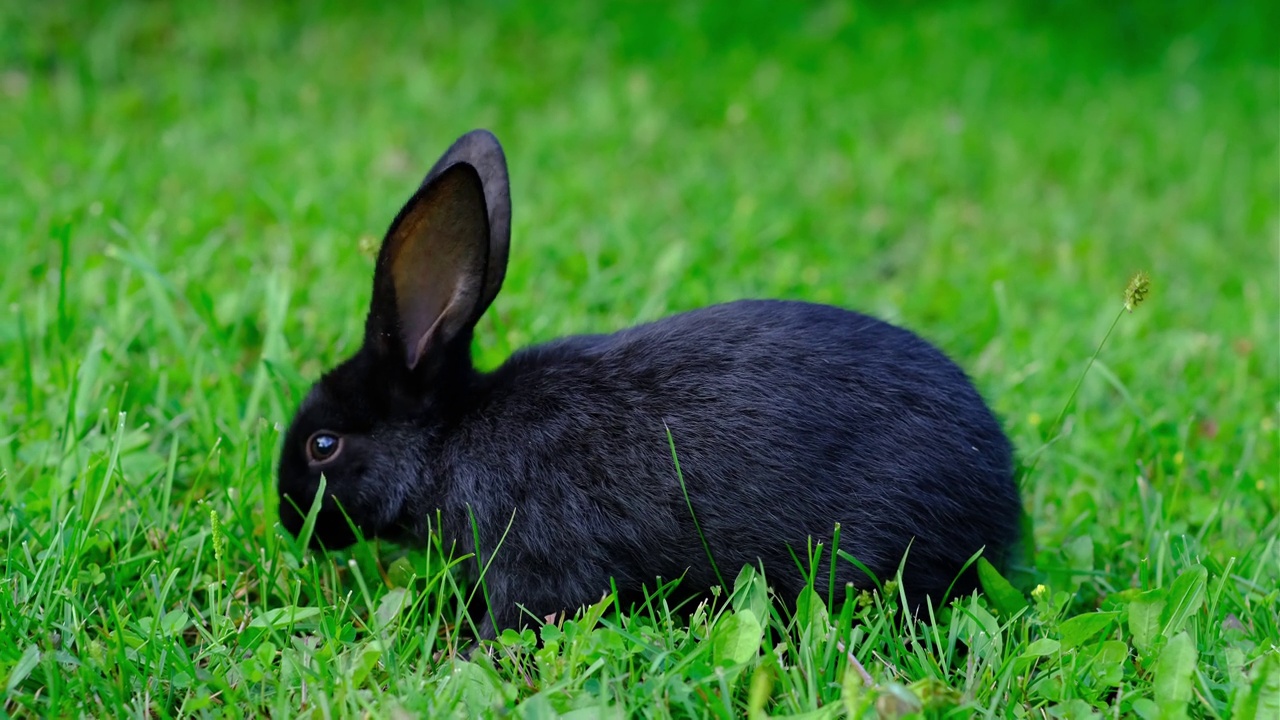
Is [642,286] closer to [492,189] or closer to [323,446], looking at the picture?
[492,189]

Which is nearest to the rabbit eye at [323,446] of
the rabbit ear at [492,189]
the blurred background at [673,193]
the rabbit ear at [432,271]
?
the blurred background at [673,193]

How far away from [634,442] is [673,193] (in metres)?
3.31

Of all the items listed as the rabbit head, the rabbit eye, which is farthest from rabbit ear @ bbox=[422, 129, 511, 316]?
the rabbit eye

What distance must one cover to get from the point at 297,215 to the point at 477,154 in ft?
6.94

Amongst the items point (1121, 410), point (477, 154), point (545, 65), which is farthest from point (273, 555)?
point (545, 65)

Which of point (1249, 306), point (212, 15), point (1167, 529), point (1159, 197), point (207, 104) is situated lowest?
point (1167, 529)

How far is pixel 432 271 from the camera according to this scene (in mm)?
2842

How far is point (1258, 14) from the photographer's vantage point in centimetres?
937

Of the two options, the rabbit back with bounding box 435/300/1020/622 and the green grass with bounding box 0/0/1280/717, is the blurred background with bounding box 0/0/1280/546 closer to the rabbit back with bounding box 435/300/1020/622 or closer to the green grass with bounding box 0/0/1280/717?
the green grass with bounding box 0/0/1280/717

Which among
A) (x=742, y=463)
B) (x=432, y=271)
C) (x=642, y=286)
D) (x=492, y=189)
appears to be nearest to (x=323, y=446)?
(x=432, y=271)

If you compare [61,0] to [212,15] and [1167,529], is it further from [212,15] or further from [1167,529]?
[1167,529]

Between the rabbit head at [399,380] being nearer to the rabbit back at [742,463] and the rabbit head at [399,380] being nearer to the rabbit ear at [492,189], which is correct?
the rabbit ear at [492,189]

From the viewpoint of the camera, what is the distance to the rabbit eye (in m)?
2.98

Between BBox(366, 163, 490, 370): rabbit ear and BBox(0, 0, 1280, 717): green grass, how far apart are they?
0.51 metres
